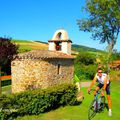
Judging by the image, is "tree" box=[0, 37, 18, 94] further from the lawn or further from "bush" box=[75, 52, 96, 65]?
"bush" box=[75, 52, 96, 65]

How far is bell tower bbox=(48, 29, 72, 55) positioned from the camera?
93.8ft

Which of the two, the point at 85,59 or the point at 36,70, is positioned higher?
the point at 85,59

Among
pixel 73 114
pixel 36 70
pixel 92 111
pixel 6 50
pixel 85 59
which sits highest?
pixel 6 50

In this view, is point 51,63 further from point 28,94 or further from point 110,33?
point 110,33

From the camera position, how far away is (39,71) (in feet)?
80.3

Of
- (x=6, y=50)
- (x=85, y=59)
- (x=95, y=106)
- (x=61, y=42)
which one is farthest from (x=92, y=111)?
(x=85, y=59)

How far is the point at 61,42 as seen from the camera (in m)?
29.1

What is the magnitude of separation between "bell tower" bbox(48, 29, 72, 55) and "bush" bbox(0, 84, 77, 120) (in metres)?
12.4

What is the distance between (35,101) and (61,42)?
15.2 m

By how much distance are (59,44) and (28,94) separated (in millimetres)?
15570

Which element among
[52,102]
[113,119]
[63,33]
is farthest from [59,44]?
[113,119]

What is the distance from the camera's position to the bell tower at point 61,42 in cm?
2859

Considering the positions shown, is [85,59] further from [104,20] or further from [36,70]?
[36,70]

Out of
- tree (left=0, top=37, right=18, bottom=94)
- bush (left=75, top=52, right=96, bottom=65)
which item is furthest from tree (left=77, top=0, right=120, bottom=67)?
tree (left=0, top=37, right=18, bottom=94)
